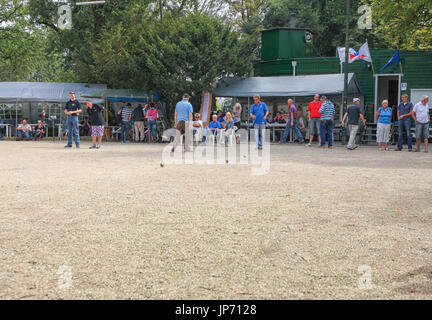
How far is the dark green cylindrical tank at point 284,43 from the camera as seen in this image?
31625mm

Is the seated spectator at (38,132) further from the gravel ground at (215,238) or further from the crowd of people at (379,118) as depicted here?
the gravel ground at (215,238)

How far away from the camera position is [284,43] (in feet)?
104

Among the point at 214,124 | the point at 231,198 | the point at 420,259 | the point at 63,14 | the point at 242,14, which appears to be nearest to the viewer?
the point at 420,259

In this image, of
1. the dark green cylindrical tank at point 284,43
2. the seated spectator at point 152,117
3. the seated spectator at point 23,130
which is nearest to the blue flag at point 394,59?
the dark green cylindrical tank at point 284,43

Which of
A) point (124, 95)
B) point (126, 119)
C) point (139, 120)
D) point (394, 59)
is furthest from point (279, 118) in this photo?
point (124, 95)

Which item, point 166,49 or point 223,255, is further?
point 166,49

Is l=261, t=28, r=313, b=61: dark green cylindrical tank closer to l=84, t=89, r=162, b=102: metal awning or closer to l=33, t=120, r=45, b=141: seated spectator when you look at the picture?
l=84, t=89, r=162, b=102: metal awning

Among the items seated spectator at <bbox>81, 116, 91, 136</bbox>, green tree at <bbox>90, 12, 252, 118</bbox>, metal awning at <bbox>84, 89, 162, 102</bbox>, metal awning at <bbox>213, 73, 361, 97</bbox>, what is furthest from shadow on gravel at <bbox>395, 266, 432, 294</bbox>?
seated spectator at <bbox>81, 116, 91, 136</bbox>

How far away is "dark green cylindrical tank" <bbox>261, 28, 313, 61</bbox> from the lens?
1245 inches

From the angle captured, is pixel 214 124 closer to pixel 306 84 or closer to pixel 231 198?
pixel 306 84

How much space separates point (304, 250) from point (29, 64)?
39.9m

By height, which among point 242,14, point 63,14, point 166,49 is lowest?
point 166,49

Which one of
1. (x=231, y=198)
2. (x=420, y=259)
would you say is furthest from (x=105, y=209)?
(x=420, y=259)
